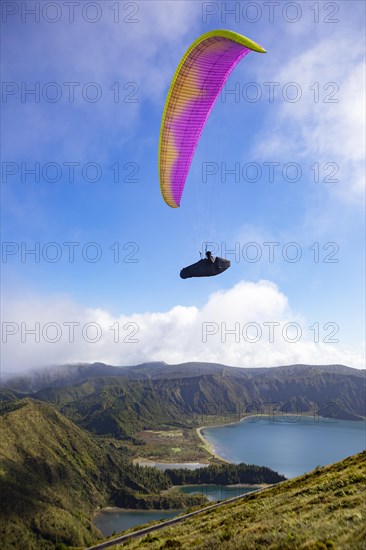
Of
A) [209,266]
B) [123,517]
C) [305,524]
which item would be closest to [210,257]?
[209,266]

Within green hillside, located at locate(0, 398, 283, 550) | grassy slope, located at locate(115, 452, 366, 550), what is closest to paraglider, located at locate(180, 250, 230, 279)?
grassy slope, located at locate(115, 452, 366, 550)

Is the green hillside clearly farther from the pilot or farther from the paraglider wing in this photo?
the paraglider wing

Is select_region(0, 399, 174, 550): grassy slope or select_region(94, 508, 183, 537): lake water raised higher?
select_region(0, 399, 174, 550): grassy slope

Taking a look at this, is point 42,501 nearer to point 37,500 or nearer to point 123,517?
point 37,500

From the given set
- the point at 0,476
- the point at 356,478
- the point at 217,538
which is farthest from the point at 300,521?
the point at 0,476

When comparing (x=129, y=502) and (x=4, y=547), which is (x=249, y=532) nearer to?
(x=4, y=547)
